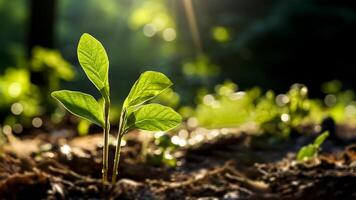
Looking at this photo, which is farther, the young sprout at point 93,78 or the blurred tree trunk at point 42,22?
the blurred tree trunk at point 42,22

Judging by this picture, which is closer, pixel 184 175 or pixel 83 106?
pixel 83 106

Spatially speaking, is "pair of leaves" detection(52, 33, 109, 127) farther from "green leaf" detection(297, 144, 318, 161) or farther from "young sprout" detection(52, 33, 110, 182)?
"green leaf" detection(297, 144, 318, 161)

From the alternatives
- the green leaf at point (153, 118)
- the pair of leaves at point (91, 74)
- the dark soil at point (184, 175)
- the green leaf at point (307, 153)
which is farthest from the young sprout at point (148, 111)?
the green leaf at point (307, 153)

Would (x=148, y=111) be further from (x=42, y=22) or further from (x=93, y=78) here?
(x=42, y=22)

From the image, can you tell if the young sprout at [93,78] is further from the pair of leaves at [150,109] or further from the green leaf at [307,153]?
the green leaf at [307,153]

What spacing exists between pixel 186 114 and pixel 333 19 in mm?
6226

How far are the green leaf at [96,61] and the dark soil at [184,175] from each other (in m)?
0.40

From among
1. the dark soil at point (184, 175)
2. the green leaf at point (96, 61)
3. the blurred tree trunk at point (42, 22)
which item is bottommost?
the dark soil at point (184, 175)

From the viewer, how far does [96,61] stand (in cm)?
208

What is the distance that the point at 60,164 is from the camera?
8.81 feet

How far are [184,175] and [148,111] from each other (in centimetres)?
61

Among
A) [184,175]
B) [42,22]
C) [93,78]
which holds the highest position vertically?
[42,22]

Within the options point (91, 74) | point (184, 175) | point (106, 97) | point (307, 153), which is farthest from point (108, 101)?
point (307, 153)

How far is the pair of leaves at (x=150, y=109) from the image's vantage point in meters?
2.01
